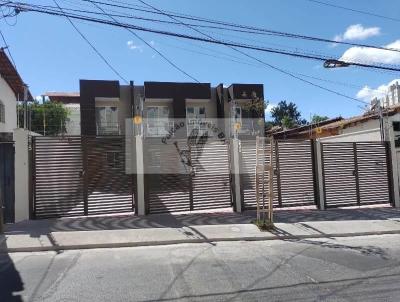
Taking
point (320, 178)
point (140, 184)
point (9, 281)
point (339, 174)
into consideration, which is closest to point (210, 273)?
point (9, 281)

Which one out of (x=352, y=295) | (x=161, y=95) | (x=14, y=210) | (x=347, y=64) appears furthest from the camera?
(x=161, y=95)

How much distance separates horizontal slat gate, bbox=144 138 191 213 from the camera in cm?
1336

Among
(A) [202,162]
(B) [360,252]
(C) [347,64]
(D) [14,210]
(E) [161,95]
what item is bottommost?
(B) [360,252]

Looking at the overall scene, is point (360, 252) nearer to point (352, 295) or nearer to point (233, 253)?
point (233, 253)

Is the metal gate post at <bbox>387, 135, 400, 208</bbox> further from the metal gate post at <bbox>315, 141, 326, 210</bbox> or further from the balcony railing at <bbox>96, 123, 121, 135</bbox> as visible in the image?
the balcony railing at <bbox>96, 123, 121, 135</bbox>

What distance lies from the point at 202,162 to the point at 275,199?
2.62m

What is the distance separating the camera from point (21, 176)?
12078mm

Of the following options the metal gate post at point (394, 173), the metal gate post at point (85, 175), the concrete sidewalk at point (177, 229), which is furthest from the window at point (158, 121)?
the concrete sidewalk at point (177, 229)

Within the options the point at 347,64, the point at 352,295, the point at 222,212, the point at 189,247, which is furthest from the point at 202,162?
the point at 352,295

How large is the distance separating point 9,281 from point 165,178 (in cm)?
692

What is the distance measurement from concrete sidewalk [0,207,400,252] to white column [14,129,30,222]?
391mm

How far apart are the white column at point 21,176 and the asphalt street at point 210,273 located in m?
3.22

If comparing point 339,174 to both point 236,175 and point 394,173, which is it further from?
point 236,175

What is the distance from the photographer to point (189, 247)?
384 inches
